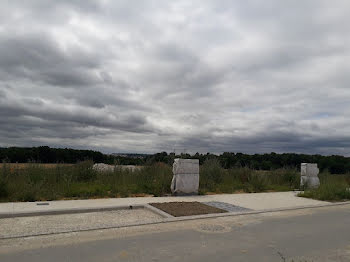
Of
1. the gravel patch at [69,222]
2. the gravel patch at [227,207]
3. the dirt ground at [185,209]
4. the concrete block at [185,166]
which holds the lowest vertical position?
the gravel patch at [69,222]

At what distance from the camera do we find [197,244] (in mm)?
5258


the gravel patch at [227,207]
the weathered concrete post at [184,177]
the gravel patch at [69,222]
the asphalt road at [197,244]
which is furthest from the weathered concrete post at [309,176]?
the gravel patch at [69,222]

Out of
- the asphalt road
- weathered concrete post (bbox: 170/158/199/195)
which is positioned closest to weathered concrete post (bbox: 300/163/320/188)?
weathered concrete post (bbox: 170/158/199/195)

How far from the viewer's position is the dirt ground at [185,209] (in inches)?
304

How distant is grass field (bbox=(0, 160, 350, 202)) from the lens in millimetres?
9578

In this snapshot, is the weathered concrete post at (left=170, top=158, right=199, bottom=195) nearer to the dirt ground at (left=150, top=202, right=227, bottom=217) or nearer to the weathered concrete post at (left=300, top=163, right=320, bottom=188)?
the dirt ground at (left=150, top=202, right=227, bottom=217)

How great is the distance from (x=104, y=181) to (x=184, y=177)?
345cm

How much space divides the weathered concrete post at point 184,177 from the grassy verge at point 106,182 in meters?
0.67

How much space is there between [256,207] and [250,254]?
15.3ft

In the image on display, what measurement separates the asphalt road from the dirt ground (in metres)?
0.69

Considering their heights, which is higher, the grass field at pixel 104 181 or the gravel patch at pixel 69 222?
the grass field at pixel 104 181

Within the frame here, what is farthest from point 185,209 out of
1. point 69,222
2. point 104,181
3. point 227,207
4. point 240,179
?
point 240,179

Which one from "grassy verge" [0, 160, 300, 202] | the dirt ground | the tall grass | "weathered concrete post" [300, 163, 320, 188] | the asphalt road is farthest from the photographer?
"weathered concrete post" [300, 163, 320, 188]

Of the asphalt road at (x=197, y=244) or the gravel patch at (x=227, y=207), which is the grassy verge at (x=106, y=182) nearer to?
the gravel patch at (x=227, y=207)
